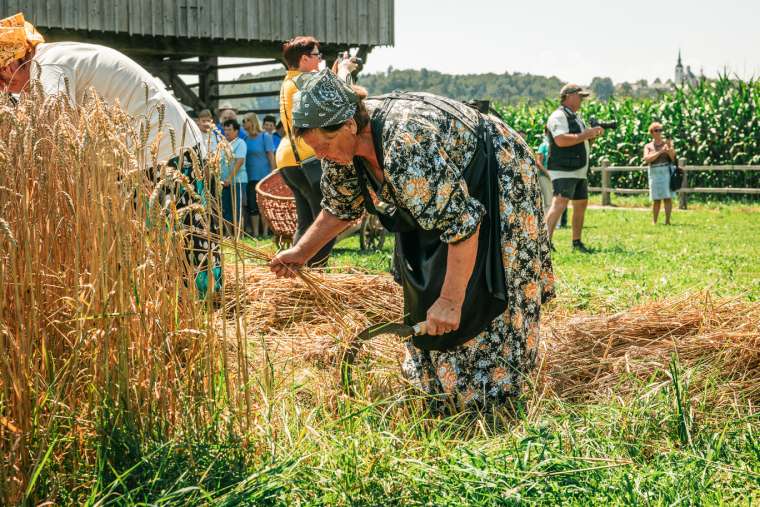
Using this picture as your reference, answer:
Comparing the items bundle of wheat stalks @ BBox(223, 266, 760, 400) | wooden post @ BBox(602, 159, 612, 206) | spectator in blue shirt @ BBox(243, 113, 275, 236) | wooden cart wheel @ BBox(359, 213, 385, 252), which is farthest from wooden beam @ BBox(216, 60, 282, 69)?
bundle of wheat stalks @ BBox(223, 266, 760, 400)

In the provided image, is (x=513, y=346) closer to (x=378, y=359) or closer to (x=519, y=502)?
(x=378, y=359)

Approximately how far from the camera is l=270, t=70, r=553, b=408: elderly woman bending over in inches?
111

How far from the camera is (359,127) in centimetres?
289

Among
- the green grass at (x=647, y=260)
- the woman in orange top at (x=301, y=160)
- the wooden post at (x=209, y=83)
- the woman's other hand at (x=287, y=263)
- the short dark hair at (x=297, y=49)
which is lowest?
the green grass at (x=647, y=260)

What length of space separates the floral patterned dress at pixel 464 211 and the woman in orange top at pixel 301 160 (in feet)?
6.96

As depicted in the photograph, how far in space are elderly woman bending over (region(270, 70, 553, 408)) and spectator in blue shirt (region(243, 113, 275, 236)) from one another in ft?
25.5

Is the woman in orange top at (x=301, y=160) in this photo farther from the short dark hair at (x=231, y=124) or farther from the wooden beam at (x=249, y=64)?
the wooden beam at (x=249, y=64)

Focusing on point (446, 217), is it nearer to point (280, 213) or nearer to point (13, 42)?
point (13, 42)

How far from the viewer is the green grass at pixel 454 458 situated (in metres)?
2.31

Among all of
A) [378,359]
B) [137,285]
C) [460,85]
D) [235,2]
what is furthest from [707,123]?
[460,85]

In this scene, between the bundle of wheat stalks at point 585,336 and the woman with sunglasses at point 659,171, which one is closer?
the bundle of wheat stalks at point 585,336

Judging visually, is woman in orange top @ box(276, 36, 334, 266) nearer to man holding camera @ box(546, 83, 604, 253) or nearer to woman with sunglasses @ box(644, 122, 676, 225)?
man holding camera @ box(546, 83, 604, 253)

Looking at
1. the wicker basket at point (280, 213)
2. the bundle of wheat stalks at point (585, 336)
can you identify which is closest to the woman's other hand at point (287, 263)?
the bundle of wheat stalks at point (585, 336)

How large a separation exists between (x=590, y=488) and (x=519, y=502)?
226 millimetres
